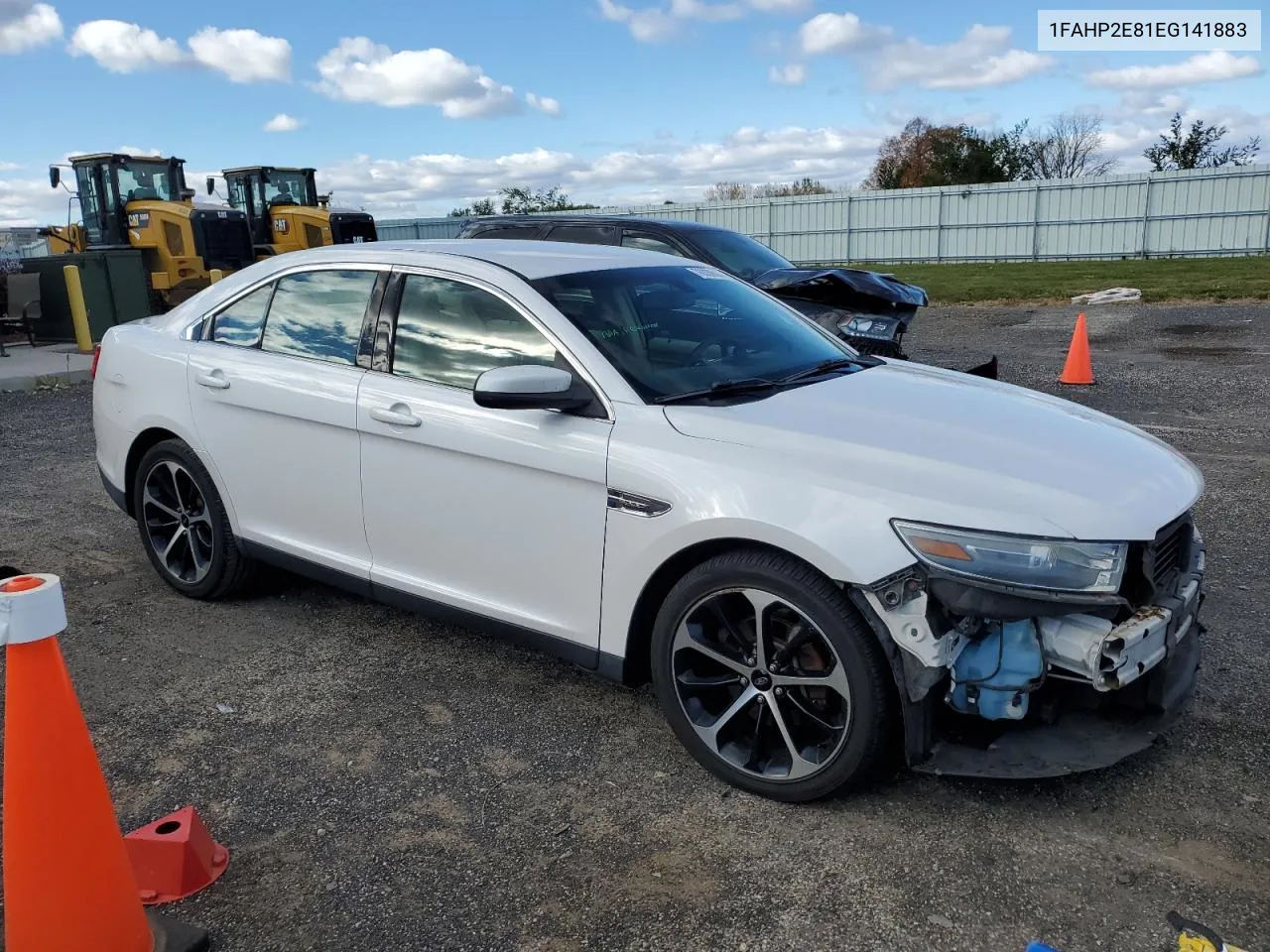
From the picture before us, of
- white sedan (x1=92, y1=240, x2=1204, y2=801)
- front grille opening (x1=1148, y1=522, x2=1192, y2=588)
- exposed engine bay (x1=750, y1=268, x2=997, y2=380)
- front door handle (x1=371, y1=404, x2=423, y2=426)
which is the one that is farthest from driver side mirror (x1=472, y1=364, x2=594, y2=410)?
exposed engine bay (x1=750, y1=268, x2=997, y2=380)

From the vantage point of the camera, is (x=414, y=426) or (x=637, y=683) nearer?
(x=637, y=683)

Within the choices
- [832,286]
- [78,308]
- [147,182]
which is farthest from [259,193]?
[832,286]

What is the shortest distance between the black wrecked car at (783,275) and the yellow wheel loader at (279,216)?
42.6 feet

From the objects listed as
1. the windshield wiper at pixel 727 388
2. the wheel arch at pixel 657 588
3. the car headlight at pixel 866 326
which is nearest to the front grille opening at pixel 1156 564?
the wheel arch at pixel 657 588

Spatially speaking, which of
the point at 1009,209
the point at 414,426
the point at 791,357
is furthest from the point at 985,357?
the point at 1009,209

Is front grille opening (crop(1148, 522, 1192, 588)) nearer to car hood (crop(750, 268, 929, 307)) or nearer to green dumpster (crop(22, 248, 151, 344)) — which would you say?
car hood (crop(750, 268, 929, 307))

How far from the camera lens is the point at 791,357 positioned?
3.99 metres

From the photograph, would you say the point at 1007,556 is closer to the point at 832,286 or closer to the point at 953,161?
the point at 832,286

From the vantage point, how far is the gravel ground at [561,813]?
2553mm

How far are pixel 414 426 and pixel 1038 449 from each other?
215 centimetres

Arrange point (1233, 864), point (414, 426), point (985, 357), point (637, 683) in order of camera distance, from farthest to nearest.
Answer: point (985, 357) < point (414, 426) < point (637, 683) < point (1233, 864)

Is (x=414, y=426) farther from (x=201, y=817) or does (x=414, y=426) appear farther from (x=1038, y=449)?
(x=1038, y=449)

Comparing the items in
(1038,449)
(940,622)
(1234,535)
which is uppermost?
(1038,449)

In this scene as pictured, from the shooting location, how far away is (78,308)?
14719 millimetres
